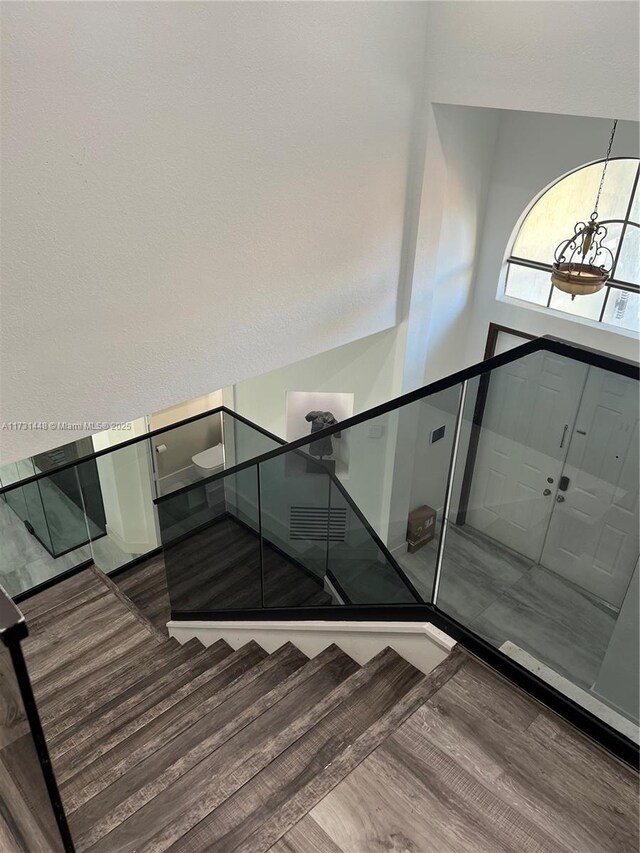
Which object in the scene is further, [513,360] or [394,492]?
[394,492]

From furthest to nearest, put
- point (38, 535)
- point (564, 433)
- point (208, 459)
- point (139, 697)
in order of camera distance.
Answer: point (208, 459) < point (38, 535) < point (139, 697) < point (564, 433)

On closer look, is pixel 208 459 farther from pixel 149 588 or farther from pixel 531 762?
pixel 531 762

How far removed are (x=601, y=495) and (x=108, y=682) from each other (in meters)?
3.46

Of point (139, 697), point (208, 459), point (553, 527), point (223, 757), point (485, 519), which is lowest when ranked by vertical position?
point (139, 697)

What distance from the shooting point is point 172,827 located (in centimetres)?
219

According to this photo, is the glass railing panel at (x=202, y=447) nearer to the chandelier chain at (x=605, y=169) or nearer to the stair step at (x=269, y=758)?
the stair step at (x=269, y=758)

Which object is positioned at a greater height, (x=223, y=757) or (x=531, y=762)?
(x=531, y=762)

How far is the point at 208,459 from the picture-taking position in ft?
20.5

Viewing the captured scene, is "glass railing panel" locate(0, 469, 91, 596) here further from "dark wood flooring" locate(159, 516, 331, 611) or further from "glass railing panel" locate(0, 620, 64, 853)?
"glass railing panel" locate(0, 620, 64, 853)

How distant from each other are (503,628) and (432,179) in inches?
124

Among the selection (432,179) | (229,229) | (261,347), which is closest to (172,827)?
(261,347)

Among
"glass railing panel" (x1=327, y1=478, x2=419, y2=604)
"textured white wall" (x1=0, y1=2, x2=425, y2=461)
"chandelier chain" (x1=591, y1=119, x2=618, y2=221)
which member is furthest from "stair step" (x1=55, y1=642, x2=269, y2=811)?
"chandelier chain" (x1=591, y1=119, x2=618, y2=221)

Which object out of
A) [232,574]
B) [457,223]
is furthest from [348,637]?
[457,223]

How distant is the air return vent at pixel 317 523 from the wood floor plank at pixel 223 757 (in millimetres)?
728
